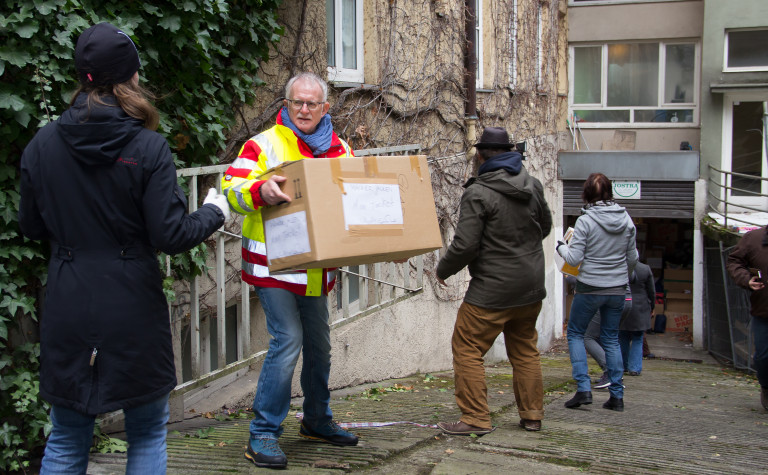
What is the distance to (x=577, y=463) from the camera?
386 cm

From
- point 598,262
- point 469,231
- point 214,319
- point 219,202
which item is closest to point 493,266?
point 469,231

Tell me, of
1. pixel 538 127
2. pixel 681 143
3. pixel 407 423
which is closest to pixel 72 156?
pixel 407 423

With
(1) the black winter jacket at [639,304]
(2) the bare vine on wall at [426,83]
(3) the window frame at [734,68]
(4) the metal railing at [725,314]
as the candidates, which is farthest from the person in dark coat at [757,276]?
(3) the window frame at [734,68]

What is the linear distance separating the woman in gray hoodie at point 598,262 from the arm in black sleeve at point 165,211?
3.85 metres

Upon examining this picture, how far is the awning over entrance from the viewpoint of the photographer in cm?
→ 1680

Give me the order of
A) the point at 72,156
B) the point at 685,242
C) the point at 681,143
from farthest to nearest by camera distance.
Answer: the point at 685,242 → the point at 681,143 → the point at 72,156

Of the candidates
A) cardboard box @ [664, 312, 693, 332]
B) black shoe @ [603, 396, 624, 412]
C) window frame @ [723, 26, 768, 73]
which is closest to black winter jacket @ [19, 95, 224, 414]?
black shoe @ [603, 396, 624, 412]

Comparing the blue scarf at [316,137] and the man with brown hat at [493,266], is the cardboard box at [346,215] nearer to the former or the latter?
the blue scarf at [316,137]

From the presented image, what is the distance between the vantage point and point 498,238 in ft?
14.5

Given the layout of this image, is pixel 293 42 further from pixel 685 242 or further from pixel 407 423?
pixel 685 242

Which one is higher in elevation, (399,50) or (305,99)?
(399,50)

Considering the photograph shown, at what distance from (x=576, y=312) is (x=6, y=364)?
4.16 m

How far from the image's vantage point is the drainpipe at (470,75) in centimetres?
980

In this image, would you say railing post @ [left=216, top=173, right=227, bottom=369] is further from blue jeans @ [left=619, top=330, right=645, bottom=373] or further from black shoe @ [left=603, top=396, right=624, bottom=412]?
blue jeans @ [left=619, top=330, right=645, bottom=373]
